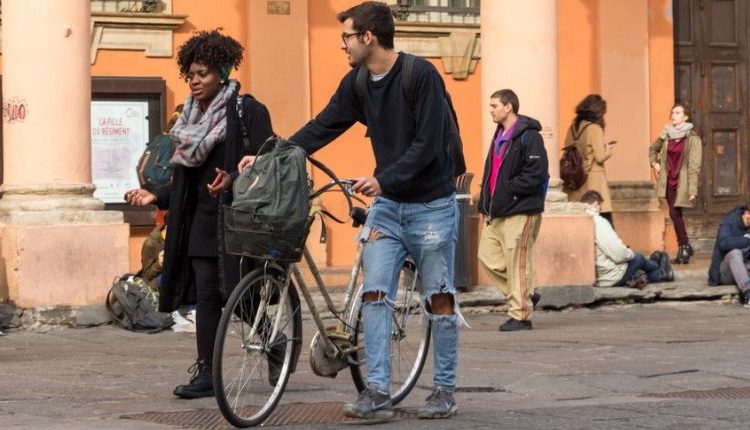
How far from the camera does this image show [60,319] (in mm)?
12734

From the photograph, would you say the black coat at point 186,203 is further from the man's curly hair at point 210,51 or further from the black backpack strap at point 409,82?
the black backpack strap at point 409,82

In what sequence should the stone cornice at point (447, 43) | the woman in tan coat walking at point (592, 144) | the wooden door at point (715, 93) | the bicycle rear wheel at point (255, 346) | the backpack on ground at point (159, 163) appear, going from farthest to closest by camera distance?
the wooden door at point (715, 93) < the stone cornice at point (447, 43) < the woman in tan coat walking at point (592, 144) < the backpack on ground at point (159, 163) < the bicycle rear wheel at point (255, 346)

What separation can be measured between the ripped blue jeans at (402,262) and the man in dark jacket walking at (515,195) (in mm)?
4678

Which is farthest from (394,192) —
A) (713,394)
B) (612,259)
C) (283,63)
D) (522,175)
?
(283,63)

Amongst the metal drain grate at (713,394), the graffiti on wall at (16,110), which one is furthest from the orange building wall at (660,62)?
the metal drain grate at (713,394)

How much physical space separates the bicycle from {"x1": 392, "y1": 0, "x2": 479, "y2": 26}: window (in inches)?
344

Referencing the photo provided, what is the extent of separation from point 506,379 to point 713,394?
1.22m

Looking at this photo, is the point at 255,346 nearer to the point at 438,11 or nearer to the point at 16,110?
the point at 16,110

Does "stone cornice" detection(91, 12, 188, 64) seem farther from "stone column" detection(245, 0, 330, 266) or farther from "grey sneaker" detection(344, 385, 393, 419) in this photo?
"grey sneaker" detection(344, 385, 393, 419)

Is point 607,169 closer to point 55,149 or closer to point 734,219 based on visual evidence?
point 734,219

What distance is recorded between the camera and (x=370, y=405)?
7672mm

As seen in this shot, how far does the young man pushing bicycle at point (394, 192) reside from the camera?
25.3 feet

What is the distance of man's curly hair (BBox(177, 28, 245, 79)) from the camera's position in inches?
341

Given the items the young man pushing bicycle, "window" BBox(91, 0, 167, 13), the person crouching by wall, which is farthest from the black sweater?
"window" BBox(91, 0, 167, 13)
